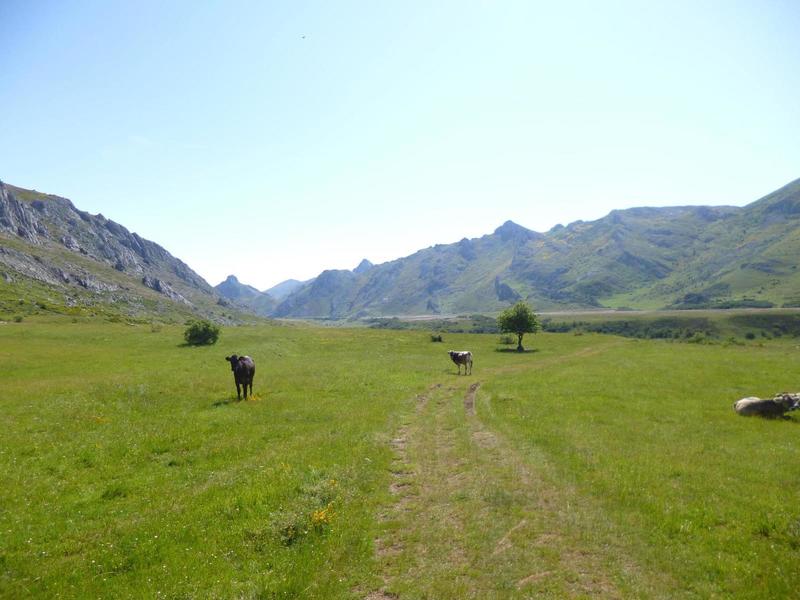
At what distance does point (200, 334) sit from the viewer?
236 feet

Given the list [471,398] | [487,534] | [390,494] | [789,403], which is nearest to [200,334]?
[471,398]

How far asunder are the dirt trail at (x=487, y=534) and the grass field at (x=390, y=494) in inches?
2.7

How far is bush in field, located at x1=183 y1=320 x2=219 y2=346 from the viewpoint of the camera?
7131cm

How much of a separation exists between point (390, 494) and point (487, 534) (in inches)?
169

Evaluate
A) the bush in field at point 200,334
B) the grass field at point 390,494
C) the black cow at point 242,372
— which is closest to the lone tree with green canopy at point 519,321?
the grass field at point 390,494

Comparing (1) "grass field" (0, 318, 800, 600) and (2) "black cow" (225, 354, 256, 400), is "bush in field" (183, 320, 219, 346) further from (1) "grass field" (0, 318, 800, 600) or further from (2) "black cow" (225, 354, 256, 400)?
(2) "black cow" (225, 354, 256, 400)

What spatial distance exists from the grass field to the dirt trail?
7 cm

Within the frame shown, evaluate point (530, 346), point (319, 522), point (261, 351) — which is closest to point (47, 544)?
point (319, 522)

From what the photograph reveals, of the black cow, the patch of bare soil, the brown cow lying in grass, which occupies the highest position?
the black cow

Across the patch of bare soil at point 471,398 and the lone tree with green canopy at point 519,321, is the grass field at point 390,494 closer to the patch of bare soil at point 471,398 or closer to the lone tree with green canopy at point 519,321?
the patch of bare soil at point 471,398

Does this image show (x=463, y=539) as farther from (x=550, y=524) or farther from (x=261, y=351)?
(x=261, y=351)

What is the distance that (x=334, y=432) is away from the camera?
2322cm

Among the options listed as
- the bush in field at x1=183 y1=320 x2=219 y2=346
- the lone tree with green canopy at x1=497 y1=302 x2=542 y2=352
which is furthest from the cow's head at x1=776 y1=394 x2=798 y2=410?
the bush in field at x1=183 y1=320 x2=219 y2=346

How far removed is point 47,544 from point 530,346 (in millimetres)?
87444
